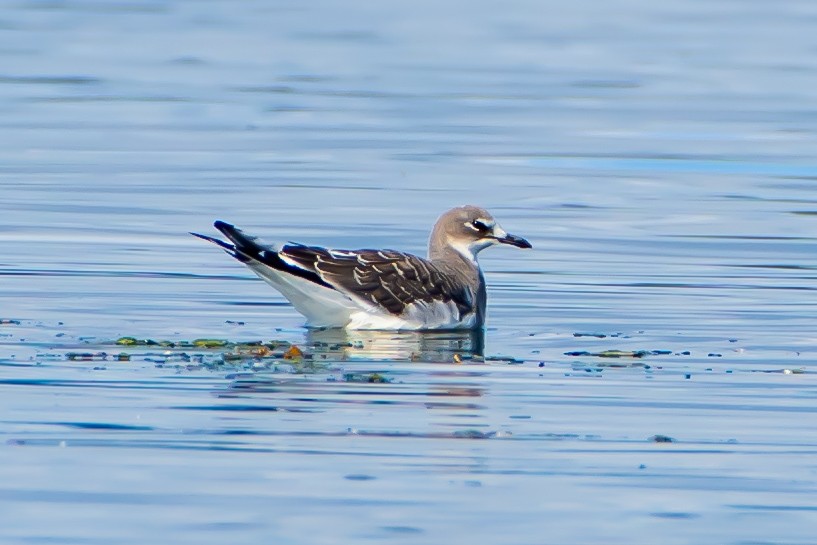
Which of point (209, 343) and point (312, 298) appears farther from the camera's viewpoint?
point (312, 298)

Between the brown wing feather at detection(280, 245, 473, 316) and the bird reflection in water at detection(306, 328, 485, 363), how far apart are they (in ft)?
0.75

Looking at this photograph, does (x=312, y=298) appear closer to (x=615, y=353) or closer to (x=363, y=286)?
(x=363, y=286)

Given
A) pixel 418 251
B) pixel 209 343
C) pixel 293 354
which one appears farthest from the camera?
pixel 418 251

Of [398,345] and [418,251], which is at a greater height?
[418,251]

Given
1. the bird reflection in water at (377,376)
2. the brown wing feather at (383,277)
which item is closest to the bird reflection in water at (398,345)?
the bird reflection in water at (377,376)

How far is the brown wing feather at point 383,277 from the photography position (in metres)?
14.1

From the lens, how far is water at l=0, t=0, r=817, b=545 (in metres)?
9.34

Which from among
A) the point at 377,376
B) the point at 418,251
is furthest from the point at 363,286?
the point at 418,251

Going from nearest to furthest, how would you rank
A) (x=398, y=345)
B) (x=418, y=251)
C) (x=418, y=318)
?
(x=398, y=345), (x=418, y=318), (x=418, y=251)

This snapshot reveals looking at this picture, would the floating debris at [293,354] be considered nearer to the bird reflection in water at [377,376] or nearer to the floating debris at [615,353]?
the bird reflection in water at [377,376]

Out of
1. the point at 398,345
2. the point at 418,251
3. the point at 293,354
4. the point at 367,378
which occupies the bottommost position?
the point at 367,378

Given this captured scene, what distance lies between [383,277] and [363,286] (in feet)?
0.74

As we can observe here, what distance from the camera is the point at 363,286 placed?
46.8 feet

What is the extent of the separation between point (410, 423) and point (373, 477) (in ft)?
4.12
